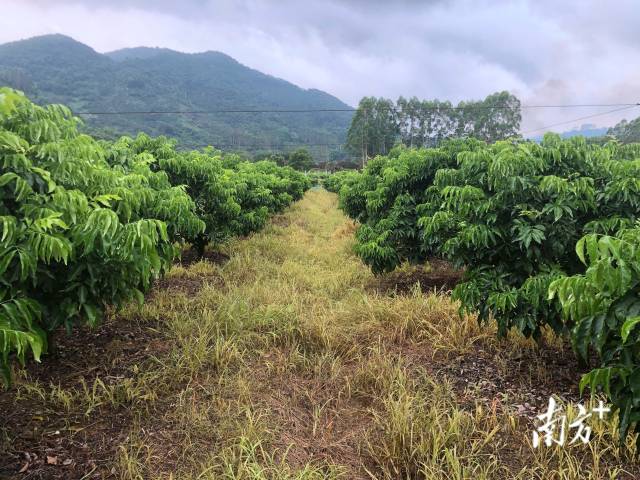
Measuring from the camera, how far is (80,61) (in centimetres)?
11919

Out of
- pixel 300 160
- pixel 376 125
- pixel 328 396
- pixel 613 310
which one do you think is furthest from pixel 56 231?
pixel 376 125

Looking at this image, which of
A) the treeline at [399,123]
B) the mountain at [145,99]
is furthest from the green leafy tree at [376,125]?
the mountain at [145,99]

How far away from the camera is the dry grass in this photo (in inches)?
112

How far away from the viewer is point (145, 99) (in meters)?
99.0

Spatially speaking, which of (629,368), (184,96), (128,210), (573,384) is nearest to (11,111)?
(128,210)

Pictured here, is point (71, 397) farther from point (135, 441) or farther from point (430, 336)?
point (430, 336)

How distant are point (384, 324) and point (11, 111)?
13.9ft

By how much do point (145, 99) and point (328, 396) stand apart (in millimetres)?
110963

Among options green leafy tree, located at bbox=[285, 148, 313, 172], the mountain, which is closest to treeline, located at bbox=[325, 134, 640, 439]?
green leafy tree, located at bbox=[285, 148, 313, 172]

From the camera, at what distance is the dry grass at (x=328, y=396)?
9.30 feet

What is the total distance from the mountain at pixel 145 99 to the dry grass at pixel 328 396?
4943 cm

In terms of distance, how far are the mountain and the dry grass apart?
49.4 m

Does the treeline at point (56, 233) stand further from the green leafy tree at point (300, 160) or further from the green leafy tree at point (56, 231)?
the green leafy tree at point (300, 160)

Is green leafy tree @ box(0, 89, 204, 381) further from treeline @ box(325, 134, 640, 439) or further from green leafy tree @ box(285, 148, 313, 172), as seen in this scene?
green leafy tree @ box(285, 148, 313, 172)
